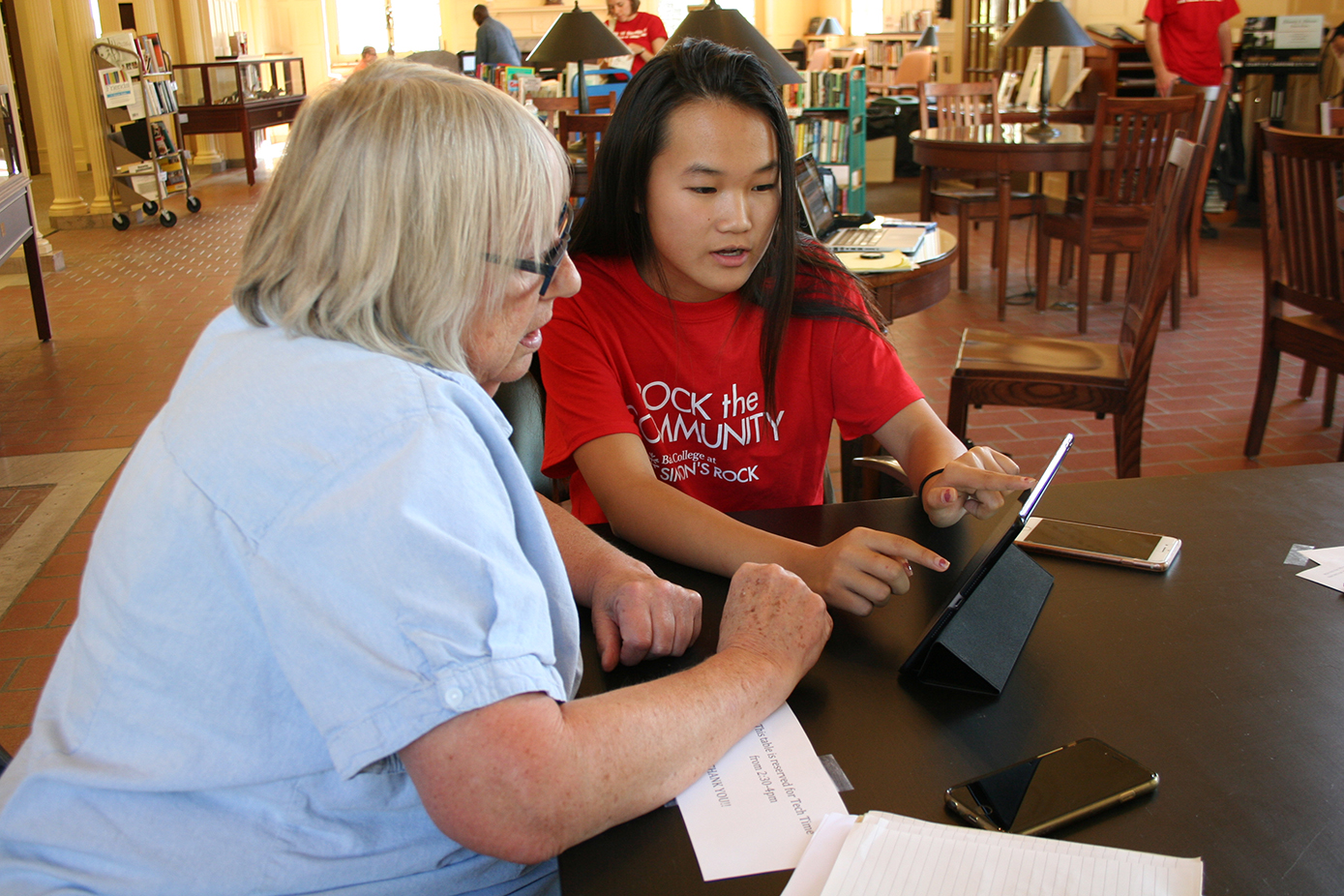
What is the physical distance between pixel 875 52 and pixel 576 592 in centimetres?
1347

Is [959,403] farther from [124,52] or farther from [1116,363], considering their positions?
[124,52]

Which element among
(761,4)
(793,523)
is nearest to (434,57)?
(761,4)

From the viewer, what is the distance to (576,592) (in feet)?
3.61

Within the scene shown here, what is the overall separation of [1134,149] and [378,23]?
14.8m

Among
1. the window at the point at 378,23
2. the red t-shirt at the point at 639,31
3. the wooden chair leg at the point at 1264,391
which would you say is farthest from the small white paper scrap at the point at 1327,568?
the window at the point at 378,23

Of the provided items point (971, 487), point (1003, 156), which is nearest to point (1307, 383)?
point (1003, 156)

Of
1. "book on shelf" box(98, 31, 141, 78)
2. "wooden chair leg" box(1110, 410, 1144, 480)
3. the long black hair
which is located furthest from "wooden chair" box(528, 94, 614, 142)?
the long black hair

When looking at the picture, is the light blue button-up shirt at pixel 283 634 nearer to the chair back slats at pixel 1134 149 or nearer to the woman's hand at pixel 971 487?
the woman's hand at pixel 971 487

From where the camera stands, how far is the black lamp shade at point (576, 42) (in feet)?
16.2

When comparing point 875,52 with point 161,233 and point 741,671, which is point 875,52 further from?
point 741,671

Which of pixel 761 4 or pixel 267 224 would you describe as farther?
pixel 761 4

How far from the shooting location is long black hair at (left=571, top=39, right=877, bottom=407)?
1.44m

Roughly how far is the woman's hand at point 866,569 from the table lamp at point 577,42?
434 cm

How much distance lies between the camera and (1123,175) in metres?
4.98
